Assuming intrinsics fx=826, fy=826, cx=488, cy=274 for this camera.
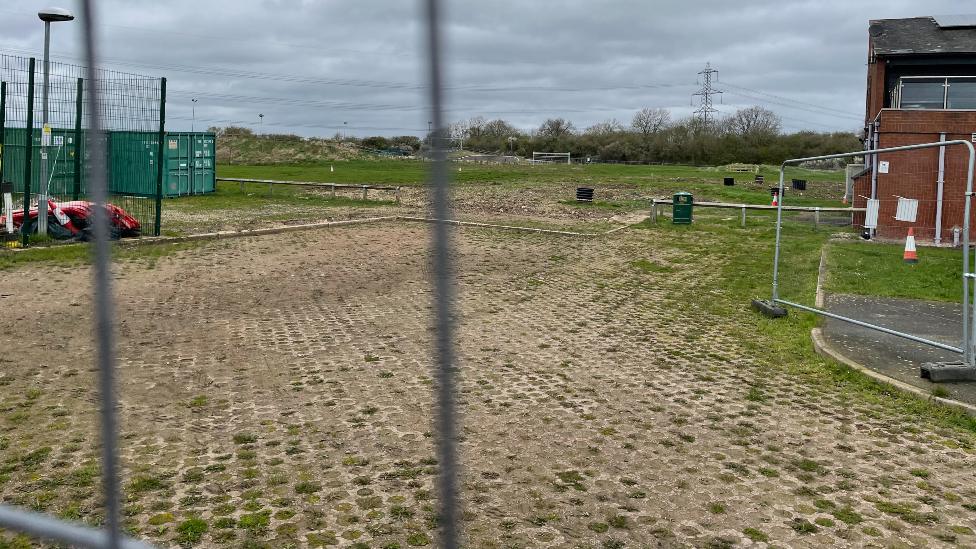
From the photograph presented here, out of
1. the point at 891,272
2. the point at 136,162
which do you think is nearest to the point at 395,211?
the point at 136,162

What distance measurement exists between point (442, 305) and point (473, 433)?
465cm

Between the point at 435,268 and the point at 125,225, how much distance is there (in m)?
14.8

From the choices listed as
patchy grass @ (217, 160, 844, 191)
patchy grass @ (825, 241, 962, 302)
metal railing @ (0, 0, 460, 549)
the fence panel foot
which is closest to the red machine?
patchy grass @ (825, 241, 962, 302)

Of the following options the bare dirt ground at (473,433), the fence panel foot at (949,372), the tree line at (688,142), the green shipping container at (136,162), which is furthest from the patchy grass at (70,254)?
the tree line at (688,142)

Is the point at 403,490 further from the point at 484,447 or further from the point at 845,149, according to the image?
the point at 845,149

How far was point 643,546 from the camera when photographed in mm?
3824

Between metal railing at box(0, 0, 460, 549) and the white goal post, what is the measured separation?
57.3 m

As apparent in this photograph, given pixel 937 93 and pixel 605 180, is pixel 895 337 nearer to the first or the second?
pixel 937 93

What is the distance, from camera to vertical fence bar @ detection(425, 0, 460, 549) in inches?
31.9

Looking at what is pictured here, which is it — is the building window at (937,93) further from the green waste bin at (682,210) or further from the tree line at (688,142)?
the tree line at (688,142)

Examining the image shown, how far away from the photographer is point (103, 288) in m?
1.10

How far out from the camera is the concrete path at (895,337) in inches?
277

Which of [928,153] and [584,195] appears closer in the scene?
[928,153]

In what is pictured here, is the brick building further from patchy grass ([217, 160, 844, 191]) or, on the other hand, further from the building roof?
patchy grass ([217, 160, 844, 191])
